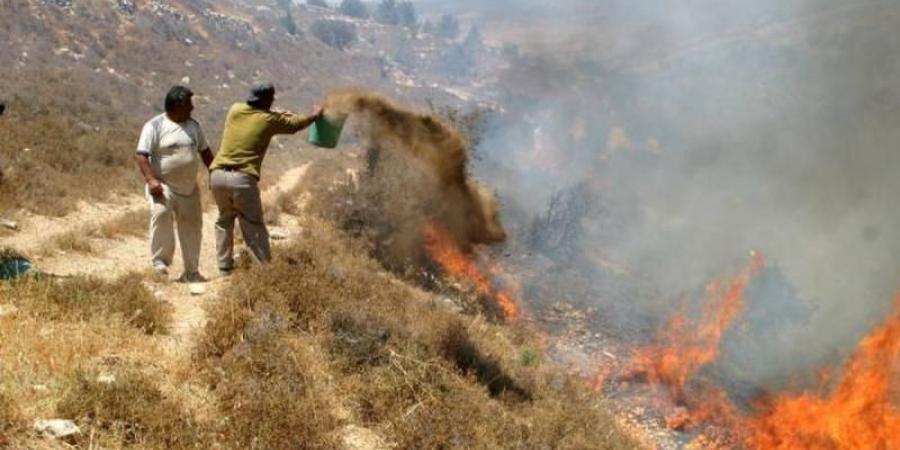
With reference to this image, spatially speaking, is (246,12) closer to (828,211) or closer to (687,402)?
(828,211)

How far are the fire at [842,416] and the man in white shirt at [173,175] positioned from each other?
330 inches

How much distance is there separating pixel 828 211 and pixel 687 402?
2039cm

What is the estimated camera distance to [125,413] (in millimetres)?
3318

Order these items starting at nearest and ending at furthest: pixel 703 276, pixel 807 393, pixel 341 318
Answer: pixel 341 318 → pixel 807 393 → pixel 703 276

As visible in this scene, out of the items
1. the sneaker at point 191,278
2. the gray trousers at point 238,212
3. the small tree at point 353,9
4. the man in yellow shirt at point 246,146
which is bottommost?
the sneaker at point 191,278

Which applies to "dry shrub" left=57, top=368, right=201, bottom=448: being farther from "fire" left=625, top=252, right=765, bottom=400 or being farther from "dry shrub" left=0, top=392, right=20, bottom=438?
"fire" left=625, top=252, right=765, bottom=400

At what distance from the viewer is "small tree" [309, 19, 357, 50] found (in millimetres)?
62562

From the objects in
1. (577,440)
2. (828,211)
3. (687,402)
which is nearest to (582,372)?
(687,402)

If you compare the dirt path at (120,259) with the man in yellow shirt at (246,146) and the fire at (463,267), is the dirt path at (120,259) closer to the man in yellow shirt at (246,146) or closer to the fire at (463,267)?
the man in yellow shirt at (246,146)

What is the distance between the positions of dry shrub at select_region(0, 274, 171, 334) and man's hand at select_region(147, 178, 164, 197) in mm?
1007

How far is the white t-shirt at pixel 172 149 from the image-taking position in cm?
584

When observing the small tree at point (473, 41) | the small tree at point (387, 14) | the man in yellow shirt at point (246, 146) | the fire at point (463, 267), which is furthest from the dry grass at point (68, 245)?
the small tree at point (387, 14)

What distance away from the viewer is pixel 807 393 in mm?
11461

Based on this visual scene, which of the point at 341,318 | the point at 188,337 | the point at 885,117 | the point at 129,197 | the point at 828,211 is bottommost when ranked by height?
the point at 129,197
